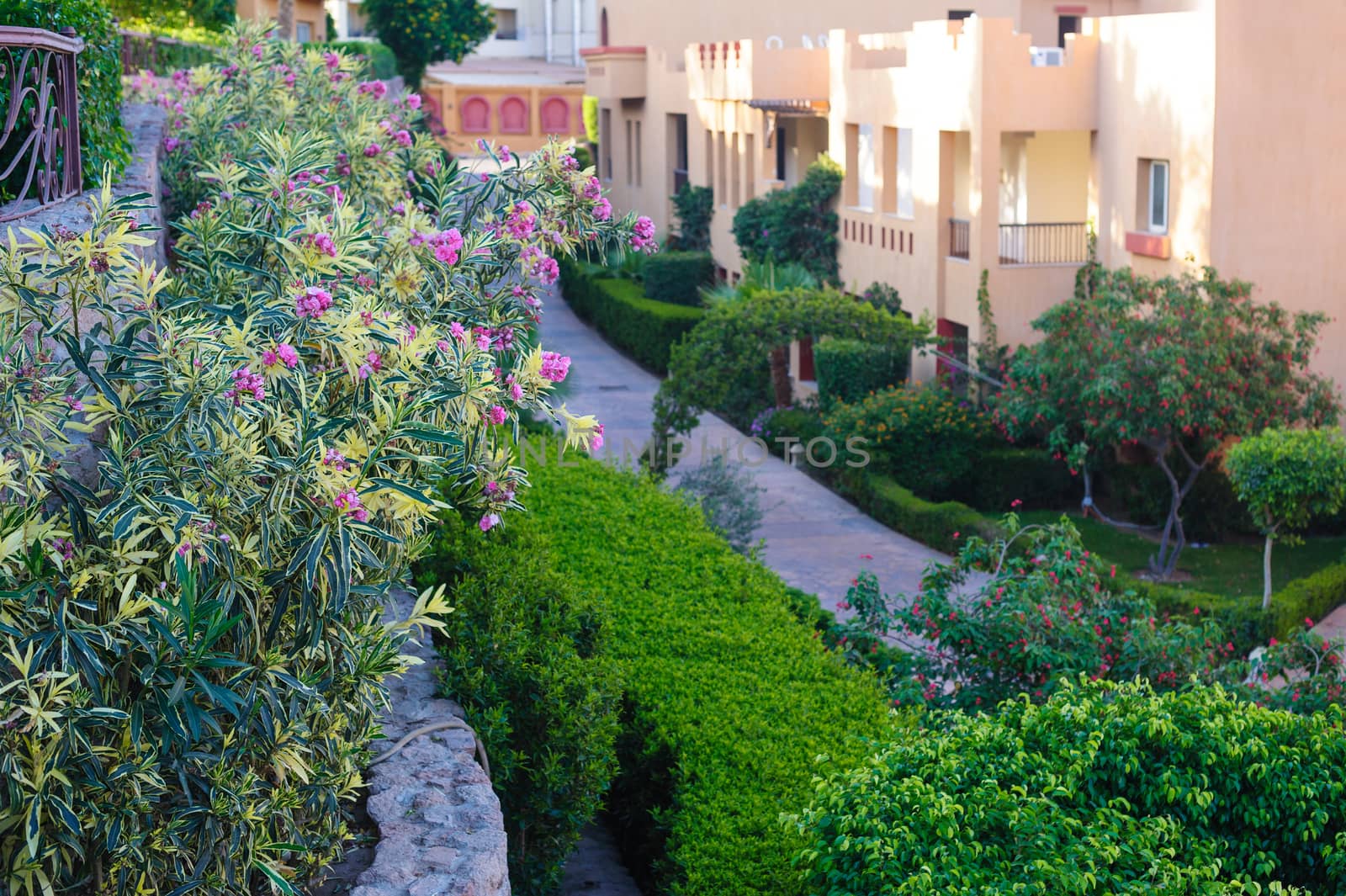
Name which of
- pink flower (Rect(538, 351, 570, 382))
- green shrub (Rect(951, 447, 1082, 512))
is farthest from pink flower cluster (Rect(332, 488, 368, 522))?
green shrub (Rect(951, 447, 1082, 512))

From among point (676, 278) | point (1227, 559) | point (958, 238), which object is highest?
point (958, 238)

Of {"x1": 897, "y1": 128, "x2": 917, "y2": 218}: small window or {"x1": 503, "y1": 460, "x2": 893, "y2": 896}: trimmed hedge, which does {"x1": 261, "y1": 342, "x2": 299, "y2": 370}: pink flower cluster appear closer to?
{"x1": 503, "y1": 460, "x2": 893, "y2": 896}: trimmed hedge

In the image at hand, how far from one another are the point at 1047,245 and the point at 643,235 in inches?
539

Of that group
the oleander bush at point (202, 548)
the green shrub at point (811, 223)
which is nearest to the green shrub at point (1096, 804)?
the oleander bush at point (202, 548)

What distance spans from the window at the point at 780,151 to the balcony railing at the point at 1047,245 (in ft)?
28.9

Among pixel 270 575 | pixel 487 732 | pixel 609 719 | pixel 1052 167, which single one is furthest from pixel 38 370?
pixel 1052 167

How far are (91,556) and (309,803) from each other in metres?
1.10

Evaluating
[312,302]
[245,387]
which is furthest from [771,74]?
[245,387]

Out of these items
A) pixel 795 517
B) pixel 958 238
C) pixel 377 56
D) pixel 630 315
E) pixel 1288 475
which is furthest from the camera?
pixel 377 56

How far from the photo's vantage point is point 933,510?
17109 millimetres

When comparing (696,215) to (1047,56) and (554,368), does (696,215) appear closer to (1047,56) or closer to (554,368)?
(1047,56)

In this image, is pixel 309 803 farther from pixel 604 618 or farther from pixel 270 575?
pixel 604 618

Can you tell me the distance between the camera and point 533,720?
657 cm

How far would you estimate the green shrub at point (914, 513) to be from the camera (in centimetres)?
1662
